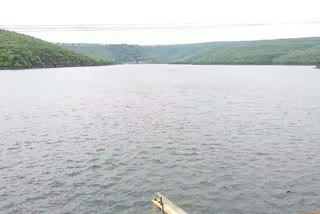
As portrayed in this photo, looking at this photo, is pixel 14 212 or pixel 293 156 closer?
pixel 14 212

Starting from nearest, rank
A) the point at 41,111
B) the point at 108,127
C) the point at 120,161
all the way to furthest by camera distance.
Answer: the point at 120,161, the point at 108,127, the point at 41,111

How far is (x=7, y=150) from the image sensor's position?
42.7 m

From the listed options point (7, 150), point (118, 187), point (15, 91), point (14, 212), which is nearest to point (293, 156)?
point (118, 187)

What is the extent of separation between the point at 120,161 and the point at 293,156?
18569 mm

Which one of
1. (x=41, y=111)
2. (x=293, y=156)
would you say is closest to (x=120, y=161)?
(x=293, y=156)

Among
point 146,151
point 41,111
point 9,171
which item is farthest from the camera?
point 41,111

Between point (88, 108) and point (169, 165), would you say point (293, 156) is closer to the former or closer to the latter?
point (169, 165)

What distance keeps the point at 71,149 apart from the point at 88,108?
36.9m

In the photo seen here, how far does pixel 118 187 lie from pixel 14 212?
8358 millimetres

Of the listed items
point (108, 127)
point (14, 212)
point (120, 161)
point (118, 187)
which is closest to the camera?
point (14, 212)

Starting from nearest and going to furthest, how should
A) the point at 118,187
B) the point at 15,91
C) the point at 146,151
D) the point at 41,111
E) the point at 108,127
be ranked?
1. the point at 118,187
2. the point at 146,151
3. the point at 108,127
4. the point at 41,111
5. the point at 15,91

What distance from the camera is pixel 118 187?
30562 mm

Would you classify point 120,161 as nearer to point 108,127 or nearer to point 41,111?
point 108,127

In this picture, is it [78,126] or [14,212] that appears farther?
[78,126]
